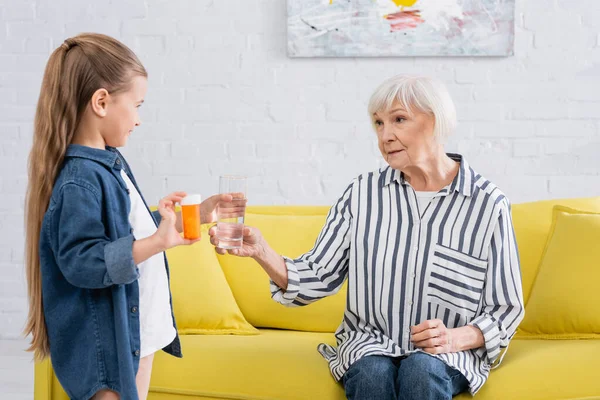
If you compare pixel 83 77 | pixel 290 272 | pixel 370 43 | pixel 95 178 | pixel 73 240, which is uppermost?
pixel 370 43

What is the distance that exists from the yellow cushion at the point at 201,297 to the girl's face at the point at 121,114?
0.89 m

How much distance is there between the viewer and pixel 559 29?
3.41 metres

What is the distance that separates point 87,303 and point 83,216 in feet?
0.62

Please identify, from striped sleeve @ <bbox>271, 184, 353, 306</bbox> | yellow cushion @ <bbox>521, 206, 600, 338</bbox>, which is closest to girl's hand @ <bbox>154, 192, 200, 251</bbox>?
striped sleeve @ <bbox>271, 184, 353, 306</bbox>

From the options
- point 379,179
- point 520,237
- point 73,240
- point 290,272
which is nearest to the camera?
point 73,240

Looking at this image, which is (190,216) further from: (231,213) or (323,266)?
(323,266)

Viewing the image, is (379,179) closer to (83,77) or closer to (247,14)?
(83,77)

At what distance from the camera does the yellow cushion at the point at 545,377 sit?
6.54 ft

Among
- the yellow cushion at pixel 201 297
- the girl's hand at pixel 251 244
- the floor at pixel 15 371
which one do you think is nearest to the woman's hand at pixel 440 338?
the girl's hand at pixel 251 244

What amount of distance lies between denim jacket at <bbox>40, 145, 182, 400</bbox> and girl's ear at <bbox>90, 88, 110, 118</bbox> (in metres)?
0.08

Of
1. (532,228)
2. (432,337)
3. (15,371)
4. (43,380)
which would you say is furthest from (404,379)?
(15,371)

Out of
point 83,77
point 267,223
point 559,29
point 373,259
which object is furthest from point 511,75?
point 83,77

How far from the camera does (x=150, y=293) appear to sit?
1.72 meters

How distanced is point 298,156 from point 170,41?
0.80m
